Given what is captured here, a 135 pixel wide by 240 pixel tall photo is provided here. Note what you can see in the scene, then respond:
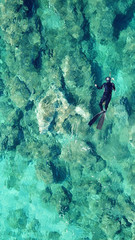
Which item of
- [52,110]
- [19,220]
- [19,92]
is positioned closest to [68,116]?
[52,110]

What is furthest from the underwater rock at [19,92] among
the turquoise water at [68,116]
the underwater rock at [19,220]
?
the underwater rock at [19,220]

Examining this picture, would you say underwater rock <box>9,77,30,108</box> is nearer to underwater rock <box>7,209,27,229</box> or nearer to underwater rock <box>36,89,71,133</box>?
underwater rock <box>36,89,71,133</box>

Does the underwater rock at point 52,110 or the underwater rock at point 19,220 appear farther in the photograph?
the underwater rock at point 19,220

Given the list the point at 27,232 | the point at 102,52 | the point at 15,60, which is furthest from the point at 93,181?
the point at 15,60

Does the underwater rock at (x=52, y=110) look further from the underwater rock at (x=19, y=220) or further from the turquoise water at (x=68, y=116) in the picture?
the underwater rock at (x=19, y=220)

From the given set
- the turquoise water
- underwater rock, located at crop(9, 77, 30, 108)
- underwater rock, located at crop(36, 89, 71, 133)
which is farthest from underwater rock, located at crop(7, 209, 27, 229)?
underwater rock, located at crop(9, 77, 30, 108)

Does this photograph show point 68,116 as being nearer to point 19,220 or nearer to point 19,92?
point 19,92

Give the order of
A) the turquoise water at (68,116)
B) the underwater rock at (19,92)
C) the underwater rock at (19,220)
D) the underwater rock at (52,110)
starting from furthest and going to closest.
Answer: the underwater rock at (19,220) → the underwater rock at (19,92) → the turquoise water at (68,116) → the underwater rock at (52,110)

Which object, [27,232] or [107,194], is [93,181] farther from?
[27,232]
